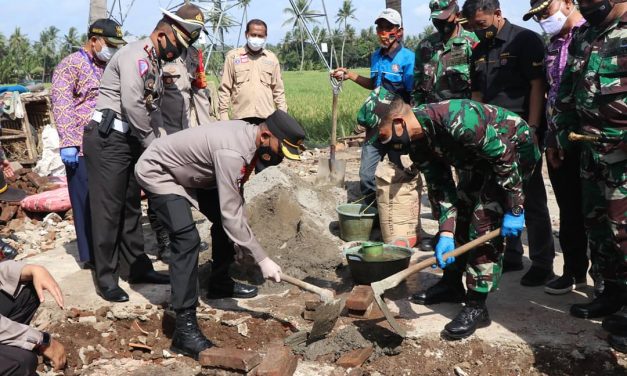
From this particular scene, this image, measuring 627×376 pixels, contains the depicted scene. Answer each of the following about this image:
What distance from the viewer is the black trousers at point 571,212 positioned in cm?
412

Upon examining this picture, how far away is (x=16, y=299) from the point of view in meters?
3.10

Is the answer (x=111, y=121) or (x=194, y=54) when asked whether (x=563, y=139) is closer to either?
A: (x=111, y=121)

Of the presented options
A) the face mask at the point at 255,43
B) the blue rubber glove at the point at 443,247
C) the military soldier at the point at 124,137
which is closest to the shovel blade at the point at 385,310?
the blue rubber glove at the point at 443,247

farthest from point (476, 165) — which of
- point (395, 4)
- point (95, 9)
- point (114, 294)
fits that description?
point (95, 9)

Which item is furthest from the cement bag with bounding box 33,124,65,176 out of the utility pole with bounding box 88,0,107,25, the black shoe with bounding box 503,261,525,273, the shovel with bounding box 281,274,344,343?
the black shoe with bounding box 503,261,525,273

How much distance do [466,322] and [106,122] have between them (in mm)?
2878

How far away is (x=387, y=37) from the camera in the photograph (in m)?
5.74

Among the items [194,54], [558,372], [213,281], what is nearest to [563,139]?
[558,372]

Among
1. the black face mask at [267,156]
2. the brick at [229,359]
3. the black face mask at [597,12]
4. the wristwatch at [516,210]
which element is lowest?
the brick at [229,359]

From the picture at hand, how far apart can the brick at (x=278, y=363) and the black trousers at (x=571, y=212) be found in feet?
7.18

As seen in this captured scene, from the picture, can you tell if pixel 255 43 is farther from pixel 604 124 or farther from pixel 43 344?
pixel 43 344

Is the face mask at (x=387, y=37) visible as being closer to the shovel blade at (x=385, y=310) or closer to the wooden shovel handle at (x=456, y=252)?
the wooden shovel handle at (x=456, y=252)

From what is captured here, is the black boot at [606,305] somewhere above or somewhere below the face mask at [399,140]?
below

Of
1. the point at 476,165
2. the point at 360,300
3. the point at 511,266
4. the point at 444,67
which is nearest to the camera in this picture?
the point at 476,165
